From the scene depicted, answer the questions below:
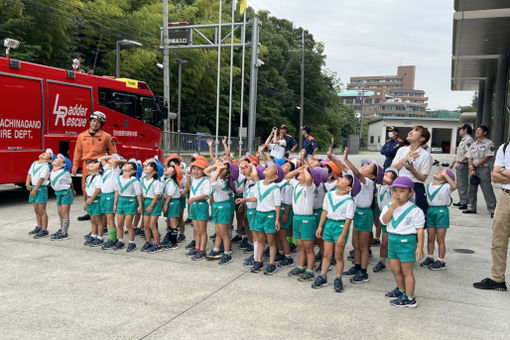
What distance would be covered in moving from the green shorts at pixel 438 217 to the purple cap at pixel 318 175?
1.63 meters

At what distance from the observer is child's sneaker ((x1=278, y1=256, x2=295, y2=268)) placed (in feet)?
19.4

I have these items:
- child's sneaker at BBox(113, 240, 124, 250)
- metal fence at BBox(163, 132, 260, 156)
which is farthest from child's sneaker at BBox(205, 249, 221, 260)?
metal fence at BBox(163, 132, 260, 156)

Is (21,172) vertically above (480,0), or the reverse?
(480,0)

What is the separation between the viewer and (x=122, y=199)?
6.52 metres

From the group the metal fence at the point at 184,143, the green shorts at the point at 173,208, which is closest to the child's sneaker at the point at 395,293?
the green shorts at the point at 173,208

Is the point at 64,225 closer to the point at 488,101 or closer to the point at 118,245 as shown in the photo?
the point at 118,245

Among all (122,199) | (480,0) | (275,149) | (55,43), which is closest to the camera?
(122,199)

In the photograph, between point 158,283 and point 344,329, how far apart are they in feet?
7.49

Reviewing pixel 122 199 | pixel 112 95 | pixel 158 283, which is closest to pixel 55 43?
pixel 112 95

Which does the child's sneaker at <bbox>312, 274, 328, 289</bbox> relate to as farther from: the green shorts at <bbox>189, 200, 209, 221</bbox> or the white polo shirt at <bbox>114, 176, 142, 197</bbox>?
the white polo shirt at <bbox>114, 176, 142, 197</bbox>

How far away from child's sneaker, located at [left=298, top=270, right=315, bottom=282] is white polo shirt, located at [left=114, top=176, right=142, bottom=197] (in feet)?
9.22

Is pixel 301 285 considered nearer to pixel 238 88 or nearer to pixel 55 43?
pixel 55 43

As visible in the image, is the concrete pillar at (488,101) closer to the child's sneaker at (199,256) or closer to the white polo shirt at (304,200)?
the white polo shirt at (304,200)

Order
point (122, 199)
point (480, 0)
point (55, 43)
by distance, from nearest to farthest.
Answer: point (122, 199)
point (480, 0)
point (55, 43)
